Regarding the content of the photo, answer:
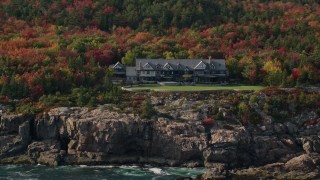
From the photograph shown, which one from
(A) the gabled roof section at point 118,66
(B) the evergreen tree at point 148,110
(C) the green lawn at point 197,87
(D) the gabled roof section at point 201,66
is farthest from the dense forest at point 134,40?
(B) the evergreen tree at point 148,110

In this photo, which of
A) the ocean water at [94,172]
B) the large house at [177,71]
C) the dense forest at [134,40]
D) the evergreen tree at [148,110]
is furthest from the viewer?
the large house at [177,71]

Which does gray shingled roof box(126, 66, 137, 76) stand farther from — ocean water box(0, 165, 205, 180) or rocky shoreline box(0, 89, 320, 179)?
ocean water box(0, 165, 205, 180)

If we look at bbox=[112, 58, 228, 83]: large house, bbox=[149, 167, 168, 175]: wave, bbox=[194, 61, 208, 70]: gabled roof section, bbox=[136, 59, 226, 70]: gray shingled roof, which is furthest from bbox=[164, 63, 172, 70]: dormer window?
bbox=[149, 167, 168, 175]: wave

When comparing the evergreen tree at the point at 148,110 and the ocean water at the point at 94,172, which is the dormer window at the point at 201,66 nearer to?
the evergreen tree at the point at 148,110

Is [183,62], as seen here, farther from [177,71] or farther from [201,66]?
[201,66]

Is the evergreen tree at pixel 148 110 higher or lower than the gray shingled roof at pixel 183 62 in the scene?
lower
